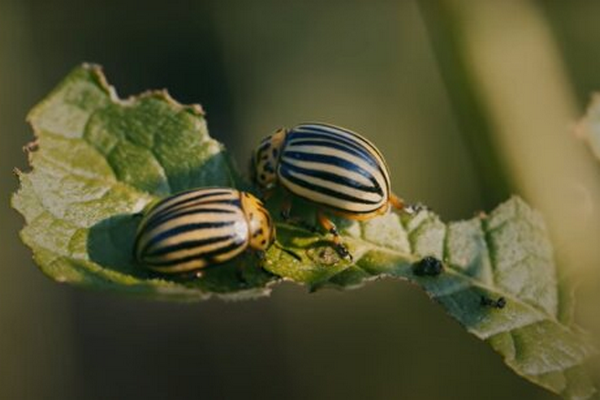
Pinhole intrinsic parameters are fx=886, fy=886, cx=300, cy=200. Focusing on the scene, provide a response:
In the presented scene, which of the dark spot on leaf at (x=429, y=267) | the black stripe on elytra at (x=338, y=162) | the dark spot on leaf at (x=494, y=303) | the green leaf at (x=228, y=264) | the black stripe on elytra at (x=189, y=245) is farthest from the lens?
the black stripe on elytra at (x=338, y=162)

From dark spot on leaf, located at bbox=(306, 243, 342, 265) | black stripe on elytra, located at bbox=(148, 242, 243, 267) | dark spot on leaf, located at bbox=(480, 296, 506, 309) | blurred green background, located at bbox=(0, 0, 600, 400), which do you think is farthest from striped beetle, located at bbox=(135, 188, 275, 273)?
blurred green background, located at bbox=(0, 0, 600, 400)

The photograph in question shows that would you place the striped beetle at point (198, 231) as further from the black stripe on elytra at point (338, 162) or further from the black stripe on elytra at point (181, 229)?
the black stripe on elytra at point (338, 162)

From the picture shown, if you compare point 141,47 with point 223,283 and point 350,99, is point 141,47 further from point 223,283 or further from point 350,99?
point 223,283

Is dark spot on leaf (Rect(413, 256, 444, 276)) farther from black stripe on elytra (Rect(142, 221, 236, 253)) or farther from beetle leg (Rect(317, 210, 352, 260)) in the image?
black stripe on elytra (Rect(142, 221, 236, 253))

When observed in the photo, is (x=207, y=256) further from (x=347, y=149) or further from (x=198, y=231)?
(x=347, y=149)

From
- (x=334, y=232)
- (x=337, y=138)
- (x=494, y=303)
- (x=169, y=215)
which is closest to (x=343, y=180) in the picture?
(x=337, y=138)

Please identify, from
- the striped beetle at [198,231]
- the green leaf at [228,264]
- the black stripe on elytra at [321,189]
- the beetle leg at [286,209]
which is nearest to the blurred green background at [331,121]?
the green leaf at [228,264]
